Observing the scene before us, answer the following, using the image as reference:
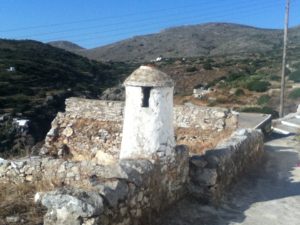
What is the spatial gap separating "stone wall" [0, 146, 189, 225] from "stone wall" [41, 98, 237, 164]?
608cm

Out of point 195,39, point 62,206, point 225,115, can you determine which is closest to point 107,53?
point 195,39

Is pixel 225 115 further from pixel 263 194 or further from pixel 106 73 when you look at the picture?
pixel 106 73

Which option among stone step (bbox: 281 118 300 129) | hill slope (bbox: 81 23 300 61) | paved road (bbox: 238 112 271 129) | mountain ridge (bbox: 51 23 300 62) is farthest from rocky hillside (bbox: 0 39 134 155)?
hill slope (bbox: 81 23 300 61)

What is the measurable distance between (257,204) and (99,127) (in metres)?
7.39

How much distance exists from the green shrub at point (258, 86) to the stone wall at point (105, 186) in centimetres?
2958

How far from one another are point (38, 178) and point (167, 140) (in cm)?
223

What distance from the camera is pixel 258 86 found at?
124 feet

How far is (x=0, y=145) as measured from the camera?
22.4m

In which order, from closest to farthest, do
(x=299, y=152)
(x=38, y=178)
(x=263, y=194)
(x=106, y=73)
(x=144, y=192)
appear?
(x=144, y=192) < (x=38, y=178) < (x=263, y=194) < (x=299, y=152) < (x=106, y=73)

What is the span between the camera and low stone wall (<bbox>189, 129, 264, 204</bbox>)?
8.95 m

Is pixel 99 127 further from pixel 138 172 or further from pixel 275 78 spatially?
pixel 275 78

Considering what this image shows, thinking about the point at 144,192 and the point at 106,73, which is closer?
the point at 144,192

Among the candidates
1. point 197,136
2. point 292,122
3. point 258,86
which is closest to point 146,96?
point 197,136

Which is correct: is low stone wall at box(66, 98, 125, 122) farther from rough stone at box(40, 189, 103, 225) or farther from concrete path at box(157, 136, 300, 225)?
rough stone at box(40, 189, 103, 225)
